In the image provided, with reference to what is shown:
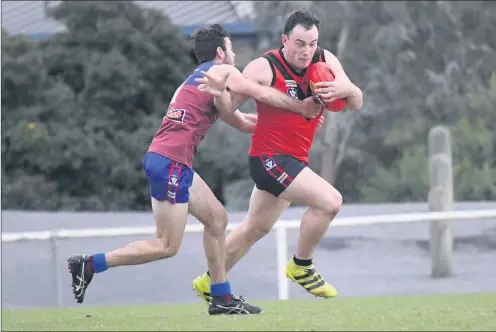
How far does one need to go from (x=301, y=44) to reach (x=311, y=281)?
1744mm

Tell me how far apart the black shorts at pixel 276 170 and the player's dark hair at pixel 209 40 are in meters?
0.81

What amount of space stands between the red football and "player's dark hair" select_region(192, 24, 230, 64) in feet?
2.09

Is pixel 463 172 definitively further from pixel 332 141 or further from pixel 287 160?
pixel 287 160

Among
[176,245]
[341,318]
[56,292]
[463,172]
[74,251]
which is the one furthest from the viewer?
[463,172]

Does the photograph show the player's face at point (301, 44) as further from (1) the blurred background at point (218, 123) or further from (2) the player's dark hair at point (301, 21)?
(1) the blurred background at point (218, 123)

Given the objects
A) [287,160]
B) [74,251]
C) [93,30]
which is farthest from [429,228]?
[93,30]

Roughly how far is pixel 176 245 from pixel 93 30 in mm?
13231

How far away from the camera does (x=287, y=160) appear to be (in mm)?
7941

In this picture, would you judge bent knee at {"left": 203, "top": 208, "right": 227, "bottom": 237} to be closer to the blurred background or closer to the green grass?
the green grass

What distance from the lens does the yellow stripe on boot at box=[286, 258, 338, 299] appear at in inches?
323

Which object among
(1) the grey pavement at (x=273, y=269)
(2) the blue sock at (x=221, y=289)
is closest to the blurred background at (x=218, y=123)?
(1) the grey pavement at (x=273, y=269)

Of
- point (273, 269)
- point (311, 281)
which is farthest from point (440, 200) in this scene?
point (311, 281)

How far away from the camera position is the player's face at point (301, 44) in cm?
779

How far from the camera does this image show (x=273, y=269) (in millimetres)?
14328
